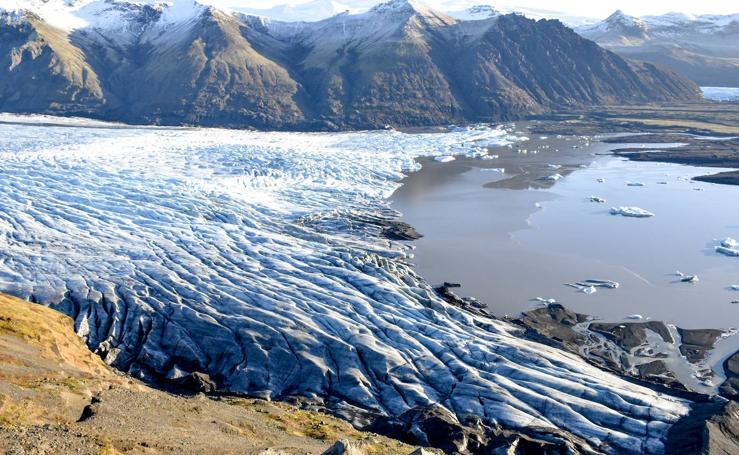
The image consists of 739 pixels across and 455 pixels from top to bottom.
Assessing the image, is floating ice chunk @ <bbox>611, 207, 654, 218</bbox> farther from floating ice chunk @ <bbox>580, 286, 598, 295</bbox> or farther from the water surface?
floating ice chunk @ <bbox>580, 286, 598, 295</bbox>

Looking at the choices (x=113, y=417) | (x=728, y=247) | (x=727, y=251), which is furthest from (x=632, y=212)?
(x=113, y=417)

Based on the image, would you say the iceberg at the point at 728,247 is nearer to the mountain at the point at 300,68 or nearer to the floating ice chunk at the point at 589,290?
the floating ice chunk at the point at 589,290

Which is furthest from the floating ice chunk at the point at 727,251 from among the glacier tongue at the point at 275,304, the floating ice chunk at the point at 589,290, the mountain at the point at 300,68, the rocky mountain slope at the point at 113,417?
the mountain at the point at 300,68

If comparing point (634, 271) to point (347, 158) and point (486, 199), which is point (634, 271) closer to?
point (486, 199)

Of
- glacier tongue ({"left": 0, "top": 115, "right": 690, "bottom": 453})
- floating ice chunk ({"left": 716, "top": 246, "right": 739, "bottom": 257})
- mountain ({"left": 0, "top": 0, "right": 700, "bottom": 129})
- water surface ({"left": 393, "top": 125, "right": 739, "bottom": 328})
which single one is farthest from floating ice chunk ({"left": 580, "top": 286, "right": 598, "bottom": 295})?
mountain ({"left": 0, "top": 0, "right": 700, "bottom": 129})

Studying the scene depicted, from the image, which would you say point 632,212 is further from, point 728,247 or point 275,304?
point 275,304

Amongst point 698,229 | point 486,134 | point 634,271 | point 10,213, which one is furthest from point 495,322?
point 486,134
